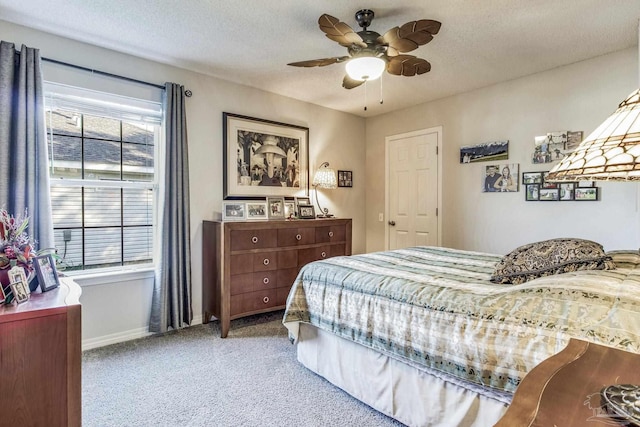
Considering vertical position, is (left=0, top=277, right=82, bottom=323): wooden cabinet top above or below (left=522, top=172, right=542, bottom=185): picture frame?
below

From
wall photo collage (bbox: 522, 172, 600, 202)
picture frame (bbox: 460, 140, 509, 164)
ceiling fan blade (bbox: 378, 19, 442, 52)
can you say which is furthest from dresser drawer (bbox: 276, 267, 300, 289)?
wall photo collage (bbox: 522, 172, 600, 202)

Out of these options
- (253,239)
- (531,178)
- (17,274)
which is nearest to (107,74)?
(253,239)

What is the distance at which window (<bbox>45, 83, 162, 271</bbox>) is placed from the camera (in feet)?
8.89

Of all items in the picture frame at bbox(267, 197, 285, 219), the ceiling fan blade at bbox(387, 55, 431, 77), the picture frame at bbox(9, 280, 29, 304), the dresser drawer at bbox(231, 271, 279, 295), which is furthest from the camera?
the picture frame at bbox(267, 197, 285, 219)

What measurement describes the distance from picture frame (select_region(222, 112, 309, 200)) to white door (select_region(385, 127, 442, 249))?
128 centimetres

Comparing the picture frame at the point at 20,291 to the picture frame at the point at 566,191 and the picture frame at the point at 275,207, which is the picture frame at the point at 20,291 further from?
the picture frame at the point at 566,191

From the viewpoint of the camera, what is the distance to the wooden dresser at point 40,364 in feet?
3.87

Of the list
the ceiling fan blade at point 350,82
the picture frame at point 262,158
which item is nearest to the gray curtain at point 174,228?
the picture frame at point 262,158

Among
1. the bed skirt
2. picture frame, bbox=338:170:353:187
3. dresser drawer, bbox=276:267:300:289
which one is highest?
picture frame, bbox=338:170:353:187

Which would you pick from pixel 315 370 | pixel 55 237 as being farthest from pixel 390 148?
pixel 55 237

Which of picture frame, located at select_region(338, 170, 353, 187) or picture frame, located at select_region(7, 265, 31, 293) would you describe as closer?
picture frame, located at select_region(7, 265, 31, 293)

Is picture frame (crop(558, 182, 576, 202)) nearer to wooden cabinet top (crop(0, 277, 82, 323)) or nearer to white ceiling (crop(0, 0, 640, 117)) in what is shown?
white ceiling (crop(0, 0, 640, 117))

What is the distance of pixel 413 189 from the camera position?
4.42 metres

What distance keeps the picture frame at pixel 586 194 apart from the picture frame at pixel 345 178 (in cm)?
262
